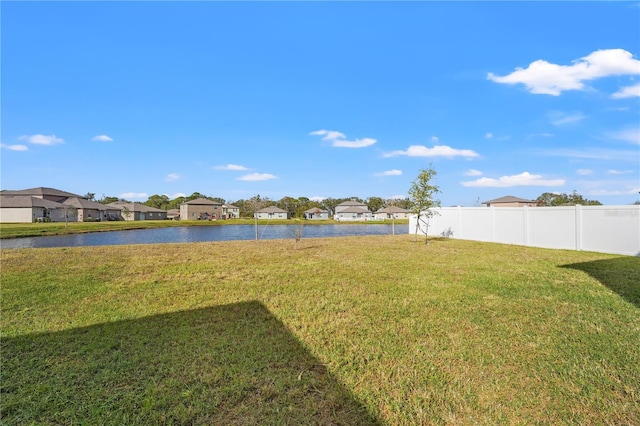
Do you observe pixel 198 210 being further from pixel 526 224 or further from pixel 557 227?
pixel 557 227

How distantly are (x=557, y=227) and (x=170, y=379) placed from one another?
14.3 meters

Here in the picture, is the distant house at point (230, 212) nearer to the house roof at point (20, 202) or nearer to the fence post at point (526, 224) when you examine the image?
the house roof at point (20, 202)

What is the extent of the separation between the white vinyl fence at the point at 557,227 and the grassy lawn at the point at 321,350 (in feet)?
18.7

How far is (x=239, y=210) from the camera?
79500mm

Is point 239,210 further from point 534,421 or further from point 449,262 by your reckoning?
point 534,421

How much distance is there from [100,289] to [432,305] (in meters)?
5.81

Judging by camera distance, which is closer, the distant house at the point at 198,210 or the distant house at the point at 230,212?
the distant house at the point at 198,210

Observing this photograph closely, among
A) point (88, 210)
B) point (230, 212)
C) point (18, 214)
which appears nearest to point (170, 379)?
point (18, 214)

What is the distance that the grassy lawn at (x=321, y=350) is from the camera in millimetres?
2271

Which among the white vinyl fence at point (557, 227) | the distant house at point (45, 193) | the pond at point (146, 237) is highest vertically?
the distant house at point (45, 193)

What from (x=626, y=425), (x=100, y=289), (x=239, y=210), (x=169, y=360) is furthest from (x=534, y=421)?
(x=239, y=210)

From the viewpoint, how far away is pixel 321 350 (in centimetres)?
321

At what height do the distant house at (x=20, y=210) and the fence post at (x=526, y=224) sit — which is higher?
the distant house at (x=20, y=210)

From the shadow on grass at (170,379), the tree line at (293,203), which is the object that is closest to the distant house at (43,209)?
the tree line at (293,203)
